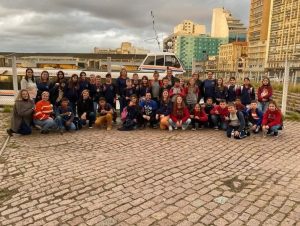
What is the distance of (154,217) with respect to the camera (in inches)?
176

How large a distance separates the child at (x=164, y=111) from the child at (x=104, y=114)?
1461 mm

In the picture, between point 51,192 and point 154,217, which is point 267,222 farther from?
point 51,192

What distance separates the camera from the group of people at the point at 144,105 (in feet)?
30.1

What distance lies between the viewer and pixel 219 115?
9.88 metres

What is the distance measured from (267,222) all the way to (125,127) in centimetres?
605

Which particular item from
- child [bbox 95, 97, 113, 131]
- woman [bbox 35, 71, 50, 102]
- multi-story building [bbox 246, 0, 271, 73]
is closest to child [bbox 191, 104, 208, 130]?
child [bbox 95, 97, 113, 131]

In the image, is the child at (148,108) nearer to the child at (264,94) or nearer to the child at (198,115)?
the child at (198,115)

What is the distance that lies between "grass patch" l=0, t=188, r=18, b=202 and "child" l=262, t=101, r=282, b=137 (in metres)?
6.58

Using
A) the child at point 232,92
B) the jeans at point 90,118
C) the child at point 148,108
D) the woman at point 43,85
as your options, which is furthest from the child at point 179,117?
the woman at point 43,85

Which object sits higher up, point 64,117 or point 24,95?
point 24,95

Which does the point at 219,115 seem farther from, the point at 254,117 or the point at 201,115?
the point at 254,117

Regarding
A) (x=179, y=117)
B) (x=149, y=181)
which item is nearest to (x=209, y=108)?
(x=179, y=117)

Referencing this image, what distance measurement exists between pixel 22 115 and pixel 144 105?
139 inches

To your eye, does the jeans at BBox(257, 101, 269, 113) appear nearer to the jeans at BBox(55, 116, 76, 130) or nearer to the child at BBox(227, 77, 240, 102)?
the child at BBox(227, 77, 240, 102)
